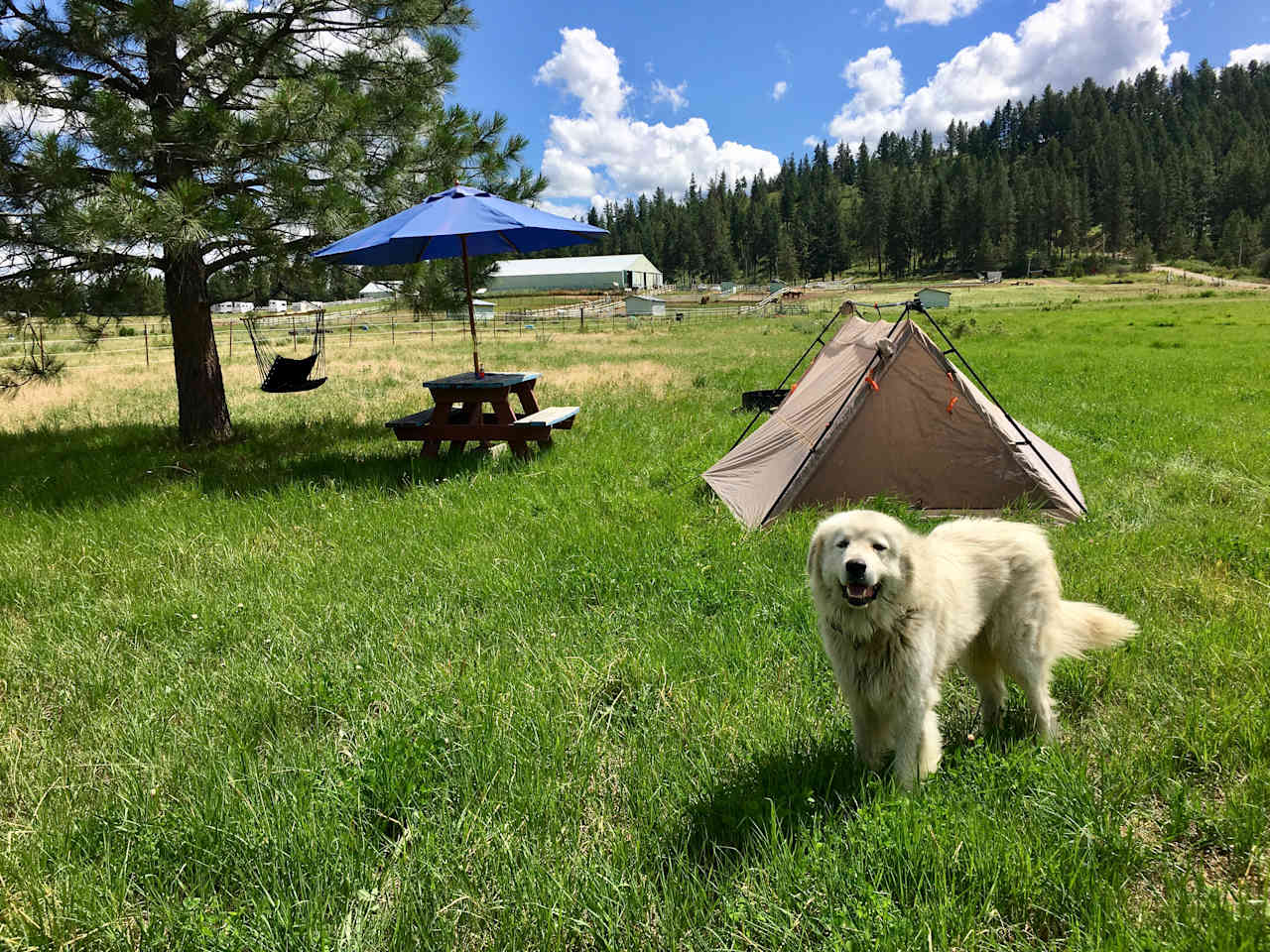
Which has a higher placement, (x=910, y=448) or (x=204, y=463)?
(x=204, y=463)

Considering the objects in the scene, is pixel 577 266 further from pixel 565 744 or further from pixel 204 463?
pixel 565 744

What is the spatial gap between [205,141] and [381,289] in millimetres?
3685

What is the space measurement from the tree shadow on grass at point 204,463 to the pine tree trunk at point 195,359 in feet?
1.03

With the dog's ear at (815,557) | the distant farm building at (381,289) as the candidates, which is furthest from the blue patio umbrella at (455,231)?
the dog's ear at (815,557)

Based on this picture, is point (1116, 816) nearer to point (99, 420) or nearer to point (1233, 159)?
point (99, 420)

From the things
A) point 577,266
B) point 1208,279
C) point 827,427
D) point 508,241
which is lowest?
point 827,427

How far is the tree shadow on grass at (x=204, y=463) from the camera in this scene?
23.1 ft

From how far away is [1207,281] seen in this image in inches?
2660

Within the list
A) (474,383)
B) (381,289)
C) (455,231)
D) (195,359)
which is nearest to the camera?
(455,231)

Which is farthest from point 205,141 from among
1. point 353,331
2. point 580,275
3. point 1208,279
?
point 1208,279

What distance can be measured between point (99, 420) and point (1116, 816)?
15588 mm

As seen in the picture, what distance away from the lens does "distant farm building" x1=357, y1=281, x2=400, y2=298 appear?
9889mm

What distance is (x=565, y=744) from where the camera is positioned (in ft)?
A: 9.25

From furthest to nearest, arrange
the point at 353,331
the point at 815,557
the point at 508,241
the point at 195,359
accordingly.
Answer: the point at 353,331, the point at 508,241, the point at 195,359, the point at 815,557
